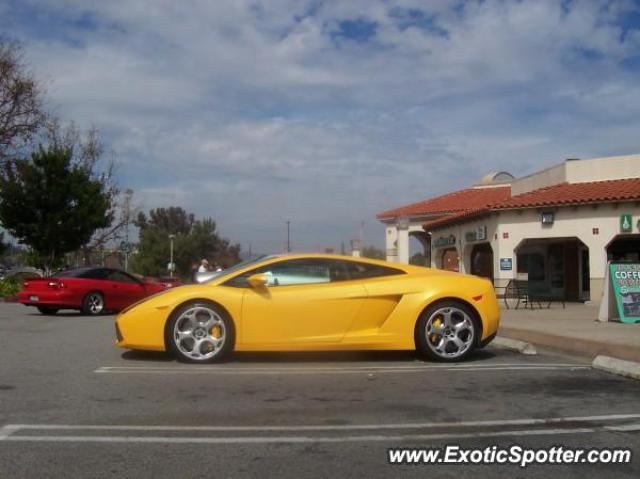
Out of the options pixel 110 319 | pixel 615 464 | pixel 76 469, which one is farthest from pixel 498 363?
pixel 110 319

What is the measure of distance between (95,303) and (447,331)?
35.2 ft

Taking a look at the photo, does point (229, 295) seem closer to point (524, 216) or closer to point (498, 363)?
point (498, 363)

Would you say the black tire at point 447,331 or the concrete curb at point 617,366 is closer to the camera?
the concrete curb at point 617,366

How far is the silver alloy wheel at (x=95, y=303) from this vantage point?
1622 centimetres

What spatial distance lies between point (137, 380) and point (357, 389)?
2197mm

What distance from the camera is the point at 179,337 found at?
25.8 ft

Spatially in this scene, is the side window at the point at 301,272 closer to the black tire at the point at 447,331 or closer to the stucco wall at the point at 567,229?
the black tire at the point at 447,331

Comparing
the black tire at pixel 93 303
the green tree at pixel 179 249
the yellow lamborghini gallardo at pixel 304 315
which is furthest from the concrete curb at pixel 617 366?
the green tree at pixel 179 249

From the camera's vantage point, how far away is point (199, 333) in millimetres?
7887

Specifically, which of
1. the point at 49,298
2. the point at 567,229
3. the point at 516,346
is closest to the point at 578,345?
the point at 516,346

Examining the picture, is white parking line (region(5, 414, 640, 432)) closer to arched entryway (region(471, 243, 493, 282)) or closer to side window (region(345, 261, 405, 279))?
side window (region(345, 261, 405, 279))

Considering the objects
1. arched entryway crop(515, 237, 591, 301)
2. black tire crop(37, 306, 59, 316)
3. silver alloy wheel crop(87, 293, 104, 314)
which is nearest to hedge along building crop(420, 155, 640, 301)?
arched entryway crop(515, 237, 591, 301)

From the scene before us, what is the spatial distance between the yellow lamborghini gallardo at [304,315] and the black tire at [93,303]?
8.67 m

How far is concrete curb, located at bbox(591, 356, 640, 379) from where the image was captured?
7007 mm
